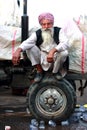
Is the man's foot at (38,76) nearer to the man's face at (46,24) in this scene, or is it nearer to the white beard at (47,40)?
the white beard at (47,40)

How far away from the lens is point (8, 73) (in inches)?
287

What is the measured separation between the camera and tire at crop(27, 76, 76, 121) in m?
6.59

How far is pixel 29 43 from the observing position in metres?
6.45

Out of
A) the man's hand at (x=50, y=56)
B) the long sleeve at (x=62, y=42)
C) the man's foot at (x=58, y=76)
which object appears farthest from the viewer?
the man's foot at (x=58, y=76)

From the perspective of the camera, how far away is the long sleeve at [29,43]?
252 inches

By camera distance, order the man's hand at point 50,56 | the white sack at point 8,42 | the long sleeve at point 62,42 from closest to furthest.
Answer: the man's hand at point 50,56 < the long sleeve at point 62,42 < the white sack at point 8,42

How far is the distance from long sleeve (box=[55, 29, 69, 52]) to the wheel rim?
28.2 inches

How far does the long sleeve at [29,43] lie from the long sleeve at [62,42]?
1.30 feet

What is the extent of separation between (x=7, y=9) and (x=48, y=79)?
4.23 feet

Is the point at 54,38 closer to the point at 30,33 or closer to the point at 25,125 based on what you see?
the point at 30,33

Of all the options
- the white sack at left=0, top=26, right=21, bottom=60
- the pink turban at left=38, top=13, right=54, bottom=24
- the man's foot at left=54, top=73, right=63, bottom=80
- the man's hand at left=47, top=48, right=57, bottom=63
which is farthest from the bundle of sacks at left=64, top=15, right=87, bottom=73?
the white sack at left=0, top=26, right=21, bottom=60

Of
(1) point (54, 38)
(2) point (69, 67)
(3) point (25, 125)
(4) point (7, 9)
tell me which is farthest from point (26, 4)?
(3) point (25, 125)

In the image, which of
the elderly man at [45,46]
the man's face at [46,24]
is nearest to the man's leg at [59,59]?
the elderly man at [45,46]

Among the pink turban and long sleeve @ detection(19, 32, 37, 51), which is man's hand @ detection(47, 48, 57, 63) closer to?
long sleeve @ detection(19, 32, 37, 51)
